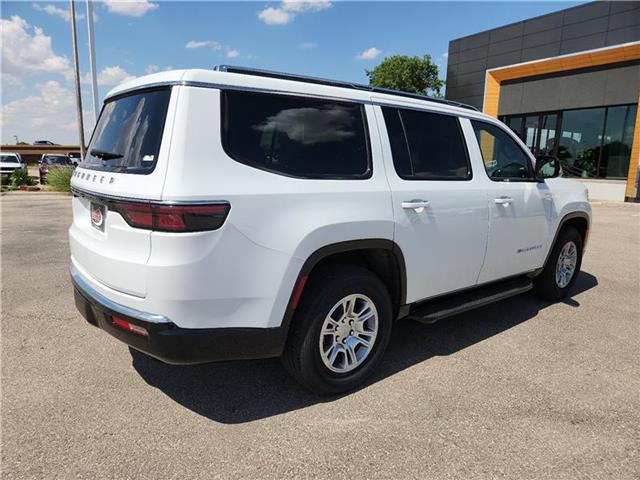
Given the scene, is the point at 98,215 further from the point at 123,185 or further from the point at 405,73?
the point at 405,73

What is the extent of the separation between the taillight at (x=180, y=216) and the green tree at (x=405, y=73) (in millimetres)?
35579

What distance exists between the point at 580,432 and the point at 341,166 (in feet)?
7.15

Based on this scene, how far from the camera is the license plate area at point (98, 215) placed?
9.01 ft

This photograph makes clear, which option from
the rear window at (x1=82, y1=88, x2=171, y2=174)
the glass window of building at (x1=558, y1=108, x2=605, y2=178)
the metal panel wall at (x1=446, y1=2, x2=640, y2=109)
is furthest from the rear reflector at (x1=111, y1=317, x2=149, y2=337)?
the metal panel wall at (x1=446, y1=2, x2=640, y2=109)

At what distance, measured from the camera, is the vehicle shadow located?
2955 millimetres

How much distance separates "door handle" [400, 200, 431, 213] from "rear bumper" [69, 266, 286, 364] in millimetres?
1239

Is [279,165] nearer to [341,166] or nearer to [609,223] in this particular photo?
[341,166]

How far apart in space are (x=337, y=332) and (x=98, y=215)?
169 centimetres

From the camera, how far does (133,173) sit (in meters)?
2.50

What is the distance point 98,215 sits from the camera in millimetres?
2818

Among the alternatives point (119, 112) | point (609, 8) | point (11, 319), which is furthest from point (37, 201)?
point (609, 8)

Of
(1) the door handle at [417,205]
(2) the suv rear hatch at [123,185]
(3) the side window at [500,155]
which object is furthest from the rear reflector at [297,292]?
(3) the side window at [500,155]

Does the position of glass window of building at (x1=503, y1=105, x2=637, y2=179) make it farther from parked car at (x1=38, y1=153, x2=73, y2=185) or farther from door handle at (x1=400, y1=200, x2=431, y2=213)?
parked car at (x1=38, y1=153, x2=73, y2=185)

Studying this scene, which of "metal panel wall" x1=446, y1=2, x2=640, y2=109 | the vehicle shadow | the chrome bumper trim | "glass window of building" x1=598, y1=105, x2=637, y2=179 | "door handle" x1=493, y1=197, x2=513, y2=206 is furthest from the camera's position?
"glass window of building" x1=598, y1=105, x2=637, y2=179
